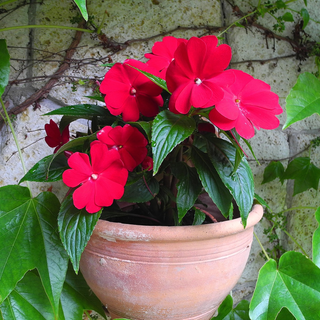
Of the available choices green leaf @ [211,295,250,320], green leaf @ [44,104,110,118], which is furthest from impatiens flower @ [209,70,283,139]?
green leaf @ [211,295,250,320]

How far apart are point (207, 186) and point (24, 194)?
40cm

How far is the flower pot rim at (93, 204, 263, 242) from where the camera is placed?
1.76 ft

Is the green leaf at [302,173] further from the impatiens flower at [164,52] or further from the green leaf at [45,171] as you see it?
the green leaf at [45,171]

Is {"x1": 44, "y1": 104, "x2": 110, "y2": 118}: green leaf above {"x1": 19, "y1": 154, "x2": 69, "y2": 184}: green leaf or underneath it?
above

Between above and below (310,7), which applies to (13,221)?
below

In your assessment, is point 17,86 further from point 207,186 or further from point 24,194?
point 207,186

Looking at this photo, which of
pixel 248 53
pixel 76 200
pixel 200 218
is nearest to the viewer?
pixel 76 200

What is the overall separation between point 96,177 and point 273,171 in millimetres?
699

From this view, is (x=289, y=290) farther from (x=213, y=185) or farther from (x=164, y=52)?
(x=164, y=52)

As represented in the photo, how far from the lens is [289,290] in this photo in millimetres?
627

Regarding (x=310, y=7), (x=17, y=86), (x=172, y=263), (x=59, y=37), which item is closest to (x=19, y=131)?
(x=17, y=86)

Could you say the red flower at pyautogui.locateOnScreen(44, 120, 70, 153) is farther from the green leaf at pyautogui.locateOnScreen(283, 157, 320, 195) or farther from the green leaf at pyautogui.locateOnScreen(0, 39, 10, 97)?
the green leaf at pyautogui.locateOnScreen(283, 157, 320, 195)

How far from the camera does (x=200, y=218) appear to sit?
0.63 meters

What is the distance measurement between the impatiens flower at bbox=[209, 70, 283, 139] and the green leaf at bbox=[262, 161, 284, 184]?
56 cm
